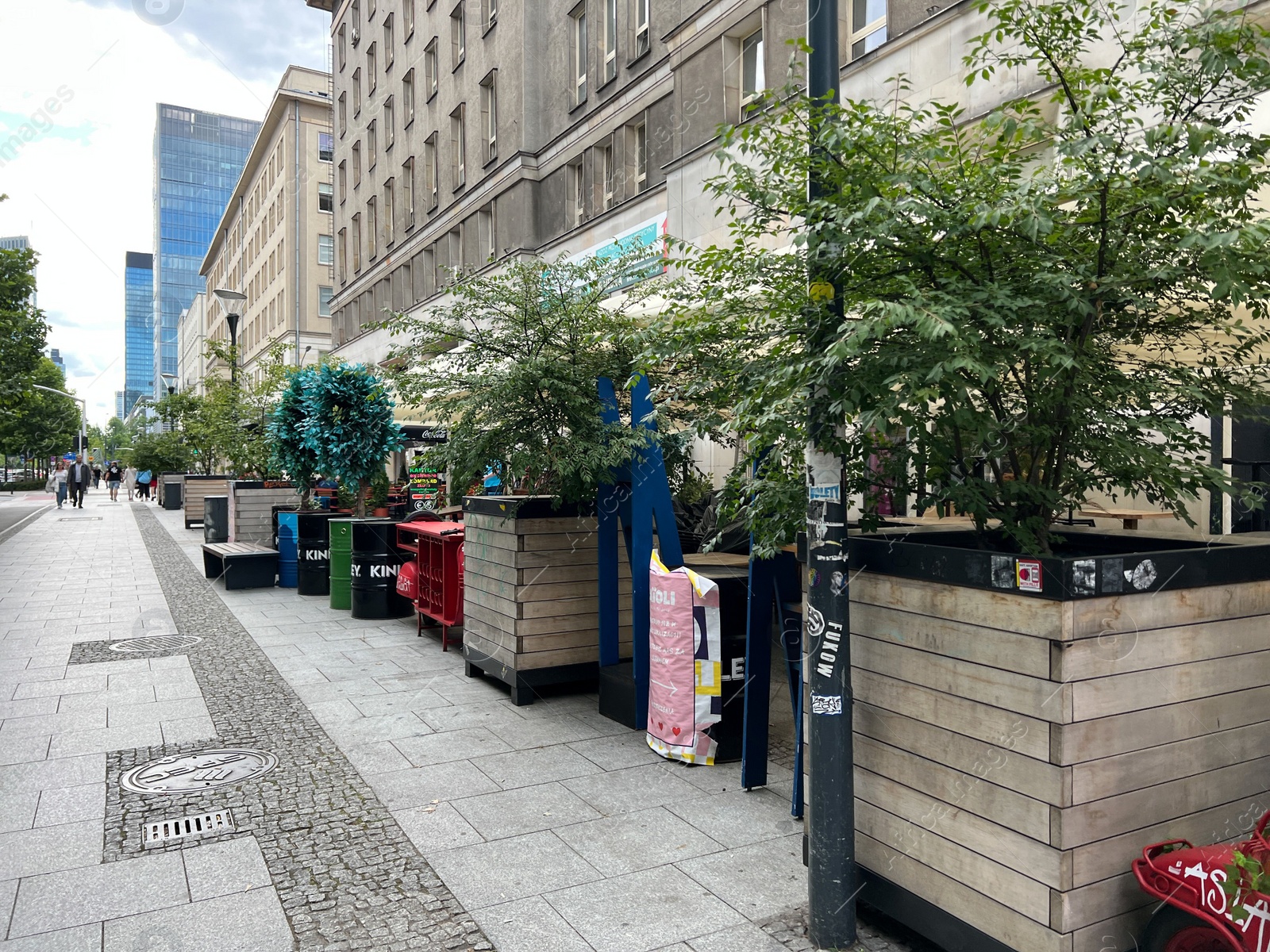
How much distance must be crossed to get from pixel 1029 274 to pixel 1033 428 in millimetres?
524

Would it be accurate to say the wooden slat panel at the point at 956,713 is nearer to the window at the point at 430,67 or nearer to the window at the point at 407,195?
Answer: the window at the point at 430,67

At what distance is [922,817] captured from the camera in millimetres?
3365

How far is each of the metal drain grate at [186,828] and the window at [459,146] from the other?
1051 inches

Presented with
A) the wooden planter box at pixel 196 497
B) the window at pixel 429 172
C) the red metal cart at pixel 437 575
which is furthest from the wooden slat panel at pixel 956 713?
the window at pixel 429 172

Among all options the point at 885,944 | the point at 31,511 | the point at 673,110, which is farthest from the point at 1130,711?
the point at 31,511

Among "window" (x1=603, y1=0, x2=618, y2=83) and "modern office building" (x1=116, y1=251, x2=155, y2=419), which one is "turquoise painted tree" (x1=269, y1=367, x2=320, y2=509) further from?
"modern office building" (x1=116, y1=251, x2=155, y2=419)

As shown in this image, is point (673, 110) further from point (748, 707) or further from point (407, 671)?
point (748, 707)

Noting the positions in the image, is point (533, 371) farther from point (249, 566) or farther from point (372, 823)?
point (249, 566)

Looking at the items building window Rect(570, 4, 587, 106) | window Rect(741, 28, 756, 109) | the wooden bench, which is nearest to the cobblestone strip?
the wooden bench

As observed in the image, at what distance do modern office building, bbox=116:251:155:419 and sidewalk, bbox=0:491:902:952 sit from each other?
595 ft

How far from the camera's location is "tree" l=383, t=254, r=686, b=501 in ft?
21.0

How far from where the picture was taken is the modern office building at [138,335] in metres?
176

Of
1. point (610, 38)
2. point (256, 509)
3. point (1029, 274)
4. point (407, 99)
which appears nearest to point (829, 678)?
point (1029, 274)

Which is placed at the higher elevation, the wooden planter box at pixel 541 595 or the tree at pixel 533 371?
the tree at pixel 533 371
